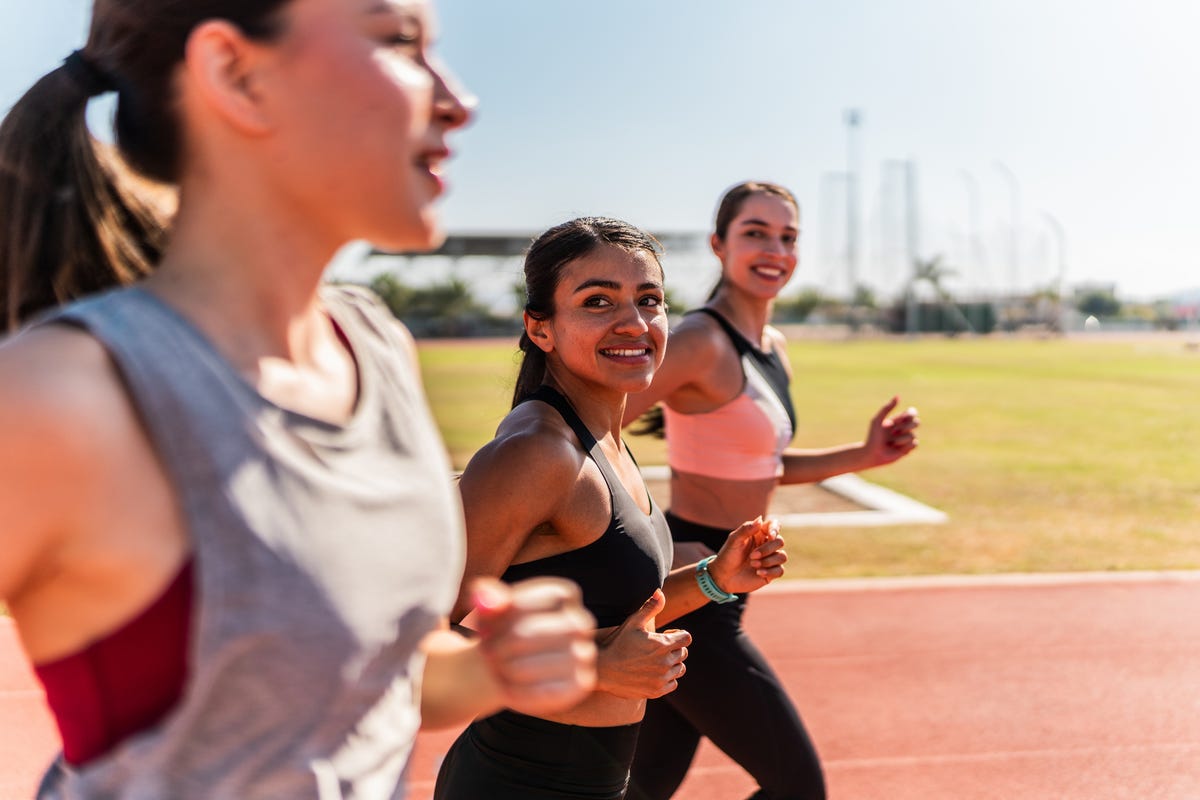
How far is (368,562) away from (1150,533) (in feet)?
29.1

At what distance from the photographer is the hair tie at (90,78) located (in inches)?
44.9

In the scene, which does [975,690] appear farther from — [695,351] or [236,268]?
[236,268]

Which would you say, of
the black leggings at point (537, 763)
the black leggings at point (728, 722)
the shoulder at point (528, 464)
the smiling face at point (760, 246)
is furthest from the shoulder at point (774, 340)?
the black leggings at point (537, 763)

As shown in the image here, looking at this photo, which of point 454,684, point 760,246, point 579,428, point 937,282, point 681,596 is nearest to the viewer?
point 454,684

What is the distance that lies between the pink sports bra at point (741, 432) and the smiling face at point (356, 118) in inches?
100

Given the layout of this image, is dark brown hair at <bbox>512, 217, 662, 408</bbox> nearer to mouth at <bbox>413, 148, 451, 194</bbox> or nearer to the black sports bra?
the black sports bra

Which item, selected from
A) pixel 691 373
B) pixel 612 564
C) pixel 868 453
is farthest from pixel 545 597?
pixel 868 453

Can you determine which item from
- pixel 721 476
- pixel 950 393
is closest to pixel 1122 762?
pixel 721 476

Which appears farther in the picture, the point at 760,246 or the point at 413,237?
the point at 760,246

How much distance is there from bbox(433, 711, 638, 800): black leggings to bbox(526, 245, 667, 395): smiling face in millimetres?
801

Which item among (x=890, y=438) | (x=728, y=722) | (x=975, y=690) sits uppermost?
(x=890, y=438)

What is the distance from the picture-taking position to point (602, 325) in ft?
8.40

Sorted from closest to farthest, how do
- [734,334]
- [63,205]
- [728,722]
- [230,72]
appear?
[230,72] → [63,205] → [728,722] → [734,334]

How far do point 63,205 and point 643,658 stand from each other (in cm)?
128
